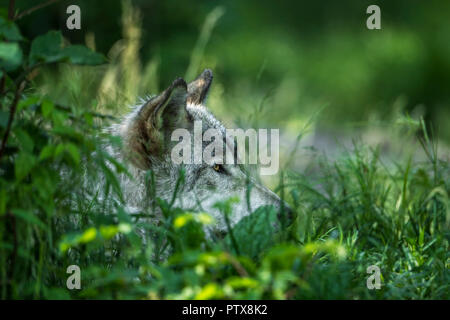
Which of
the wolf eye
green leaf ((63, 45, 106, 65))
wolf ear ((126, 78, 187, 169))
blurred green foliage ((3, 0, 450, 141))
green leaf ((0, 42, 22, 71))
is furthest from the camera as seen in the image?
blurred green foliage ((3, 0, 450, 141))

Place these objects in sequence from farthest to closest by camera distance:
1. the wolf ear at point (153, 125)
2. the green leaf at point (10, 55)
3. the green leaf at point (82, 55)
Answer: the wolf ear at point (153, 125)
the green leaf at point (82, 55)
the green leaf at point (10, 55)

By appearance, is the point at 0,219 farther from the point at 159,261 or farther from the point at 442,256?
the point at 442,256

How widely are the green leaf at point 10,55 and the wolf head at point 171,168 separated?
121cm

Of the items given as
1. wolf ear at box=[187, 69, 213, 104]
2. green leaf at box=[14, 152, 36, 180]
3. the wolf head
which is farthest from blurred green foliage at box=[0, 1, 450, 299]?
Answer: wolf ear at box=[187, 69, 213, 104]

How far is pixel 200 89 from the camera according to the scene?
15.9 ft

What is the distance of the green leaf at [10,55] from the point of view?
2.31 metres

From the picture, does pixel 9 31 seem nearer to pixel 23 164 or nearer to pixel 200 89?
pixel 23 164

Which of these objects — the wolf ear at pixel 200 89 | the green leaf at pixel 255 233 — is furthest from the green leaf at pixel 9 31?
the wolf ear at pixel 200 89

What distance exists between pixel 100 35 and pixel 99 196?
23.1ft

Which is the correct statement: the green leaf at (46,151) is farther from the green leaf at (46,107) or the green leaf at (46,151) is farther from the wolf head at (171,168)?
the wolf head at (171,168)

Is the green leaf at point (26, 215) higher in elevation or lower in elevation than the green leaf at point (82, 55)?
lower

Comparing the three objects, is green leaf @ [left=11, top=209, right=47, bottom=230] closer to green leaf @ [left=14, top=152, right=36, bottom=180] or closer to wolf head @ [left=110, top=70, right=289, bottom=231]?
green leaf @ [left=14, top=152, right=36, bottom=180]

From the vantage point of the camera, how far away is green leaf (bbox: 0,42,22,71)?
2.31 meters

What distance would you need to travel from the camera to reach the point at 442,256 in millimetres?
3580
